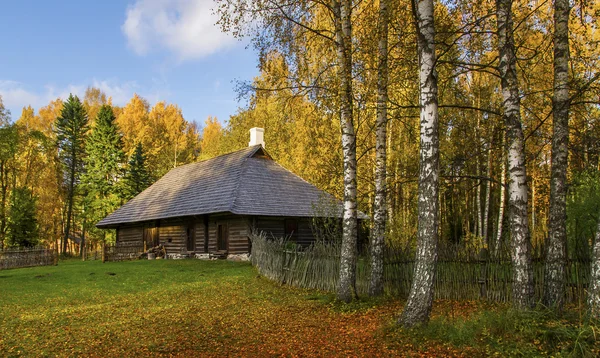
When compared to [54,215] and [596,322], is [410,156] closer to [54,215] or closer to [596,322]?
[596,322]

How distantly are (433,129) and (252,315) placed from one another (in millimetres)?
5217

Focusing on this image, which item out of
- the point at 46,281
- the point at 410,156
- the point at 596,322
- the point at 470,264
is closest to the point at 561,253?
the point at 596,322

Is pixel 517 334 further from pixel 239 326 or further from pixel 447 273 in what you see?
pixel 239 326

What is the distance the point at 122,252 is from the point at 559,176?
23883 mm

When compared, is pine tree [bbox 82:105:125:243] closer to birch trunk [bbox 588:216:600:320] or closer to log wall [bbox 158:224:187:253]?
log wall [bbox 158:224:187:253]

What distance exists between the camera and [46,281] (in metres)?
15.8

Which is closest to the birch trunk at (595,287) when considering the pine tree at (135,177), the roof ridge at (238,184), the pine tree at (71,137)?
the roof ridge at (238,184)

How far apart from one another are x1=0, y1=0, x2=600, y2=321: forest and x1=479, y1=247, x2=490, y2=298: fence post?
289 millimetres

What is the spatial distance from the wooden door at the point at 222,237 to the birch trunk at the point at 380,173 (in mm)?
13956

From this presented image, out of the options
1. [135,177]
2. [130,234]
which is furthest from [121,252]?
[135,177]

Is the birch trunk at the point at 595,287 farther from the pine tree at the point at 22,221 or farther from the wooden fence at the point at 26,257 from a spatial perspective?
the pine tree at the point at 22,221

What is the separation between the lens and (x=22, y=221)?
31.8m

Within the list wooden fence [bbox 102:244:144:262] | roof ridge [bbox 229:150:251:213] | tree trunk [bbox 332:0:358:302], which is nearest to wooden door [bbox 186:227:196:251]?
wooden fence [bbox 102:244:144:262]

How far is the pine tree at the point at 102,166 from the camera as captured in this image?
38531 millimetres
